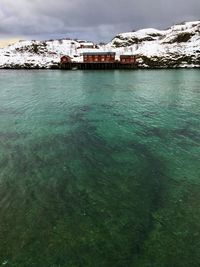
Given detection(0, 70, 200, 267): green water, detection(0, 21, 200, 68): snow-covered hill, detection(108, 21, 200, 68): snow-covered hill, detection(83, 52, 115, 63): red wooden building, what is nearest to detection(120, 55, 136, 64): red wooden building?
detection(0, 21, 200, 68): snow-covered hill

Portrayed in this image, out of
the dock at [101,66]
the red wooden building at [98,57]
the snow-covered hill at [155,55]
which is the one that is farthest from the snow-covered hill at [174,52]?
the red wooden building at [98,57]

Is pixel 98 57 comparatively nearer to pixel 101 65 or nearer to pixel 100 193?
pixel 101 65

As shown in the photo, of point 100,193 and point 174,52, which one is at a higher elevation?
point 100,193

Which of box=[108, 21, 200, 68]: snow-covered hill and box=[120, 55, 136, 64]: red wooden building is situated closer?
box=[120, 55, 136, 64]: red wooden building

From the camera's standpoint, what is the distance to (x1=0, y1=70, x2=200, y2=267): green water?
34.9 feet

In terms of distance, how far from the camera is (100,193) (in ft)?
49.3

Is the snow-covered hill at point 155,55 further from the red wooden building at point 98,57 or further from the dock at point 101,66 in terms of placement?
the red wooden building at point 98,57

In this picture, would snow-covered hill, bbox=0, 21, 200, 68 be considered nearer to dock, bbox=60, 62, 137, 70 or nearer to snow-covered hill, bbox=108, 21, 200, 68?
snow-covered hill, bbox=108, 21, 200, 68

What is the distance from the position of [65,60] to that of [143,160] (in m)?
133

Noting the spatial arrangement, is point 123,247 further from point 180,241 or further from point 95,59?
point 95,59

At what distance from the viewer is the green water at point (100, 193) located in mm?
10648

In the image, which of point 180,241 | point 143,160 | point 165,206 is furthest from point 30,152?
point 180,241

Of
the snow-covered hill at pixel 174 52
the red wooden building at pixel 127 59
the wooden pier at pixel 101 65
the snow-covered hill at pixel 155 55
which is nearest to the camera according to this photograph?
the wooden pier at pixel 101 65

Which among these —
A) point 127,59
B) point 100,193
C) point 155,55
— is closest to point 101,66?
point 127,59
